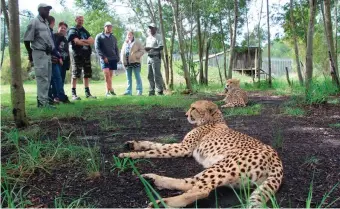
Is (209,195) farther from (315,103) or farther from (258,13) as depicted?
(258,13)

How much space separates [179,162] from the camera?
3096 millimetres

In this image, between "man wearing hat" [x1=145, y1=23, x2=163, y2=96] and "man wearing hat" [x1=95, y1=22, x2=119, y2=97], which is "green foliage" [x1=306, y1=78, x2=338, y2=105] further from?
"man wearing hat" [x1=95, y1=22, x2=119, y2=97]

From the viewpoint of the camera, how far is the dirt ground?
7.38ft

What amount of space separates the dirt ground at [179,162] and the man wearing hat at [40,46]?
1.26 meters

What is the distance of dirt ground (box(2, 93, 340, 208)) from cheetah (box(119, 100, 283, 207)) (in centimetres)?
8

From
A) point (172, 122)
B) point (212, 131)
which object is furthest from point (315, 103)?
point (212, 131)

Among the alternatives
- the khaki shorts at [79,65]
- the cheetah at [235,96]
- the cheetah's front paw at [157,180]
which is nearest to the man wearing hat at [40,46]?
the khaki shorts at [79,65]

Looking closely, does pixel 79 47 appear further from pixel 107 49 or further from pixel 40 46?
pixel 40 46

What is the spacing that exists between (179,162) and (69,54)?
18.6 ft

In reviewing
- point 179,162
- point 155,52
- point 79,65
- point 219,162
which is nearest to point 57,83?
point 79,65

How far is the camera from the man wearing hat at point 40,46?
18.5 feet

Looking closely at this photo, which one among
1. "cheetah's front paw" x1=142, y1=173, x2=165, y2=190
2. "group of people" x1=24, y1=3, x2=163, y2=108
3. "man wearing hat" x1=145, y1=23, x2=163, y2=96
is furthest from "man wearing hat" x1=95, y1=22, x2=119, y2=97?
"cheetah's front paw" x1=142, y1=173, x2=165, y2=190

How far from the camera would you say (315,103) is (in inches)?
239

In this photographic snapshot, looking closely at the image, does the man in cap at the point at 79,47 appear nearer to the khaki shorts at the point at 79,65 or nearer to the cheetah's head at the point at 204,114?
the khaki shorts at the point at 79,65
